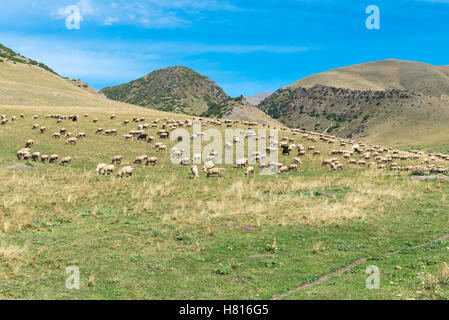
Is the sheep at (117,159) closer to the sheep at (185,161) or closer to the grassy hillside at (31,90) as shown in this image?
the sheep at (185,161)

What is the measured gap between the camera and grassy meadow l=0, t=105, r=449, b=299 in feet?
39.8

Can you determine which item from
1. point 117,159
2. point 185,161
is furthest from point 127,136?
point 185,161

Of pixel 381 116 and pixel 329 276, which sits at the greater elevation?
pixel 381 116

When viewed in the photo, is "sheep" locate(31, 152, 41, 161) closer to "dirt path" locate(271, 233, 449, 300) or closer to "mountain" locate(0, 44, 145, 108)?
"dirt path" locate(271, 233, 449, 300)

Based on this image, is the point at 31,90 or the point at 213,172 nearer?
the point at 213,172

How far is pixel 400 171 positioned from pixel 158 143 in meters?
31.0

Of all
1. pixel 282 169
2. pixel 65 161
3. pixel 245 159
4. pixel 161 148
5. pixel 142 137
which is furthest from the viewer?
pixel 142 137

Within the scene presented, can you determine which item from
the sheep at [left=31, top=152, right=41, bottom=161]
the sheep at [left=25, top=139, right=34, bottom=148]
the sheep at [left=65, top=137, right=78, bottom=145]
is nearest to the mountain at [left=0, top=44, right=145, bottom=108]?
the sheep at [left=25, top=139, right=34, bottom=148]

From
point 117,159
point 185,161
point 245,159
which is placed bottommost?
point 185,161

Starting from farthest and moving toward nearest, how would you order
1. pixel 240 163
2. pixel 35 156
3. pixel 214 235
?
1. pixel 240 163
2. pixel 35 156
3. pixel 214 235

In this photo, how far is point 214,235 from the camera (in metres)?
18.0

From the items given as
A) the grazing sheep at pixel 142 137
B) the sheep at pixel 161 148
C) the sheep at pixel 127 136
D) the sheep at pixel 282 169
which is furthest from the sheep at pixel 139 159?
the sheep at pixel 282 169

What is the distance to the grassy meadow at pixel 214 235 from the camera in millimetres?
12125

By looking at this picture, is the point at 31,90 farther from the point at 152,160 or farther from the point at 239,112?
the point at 239,112
